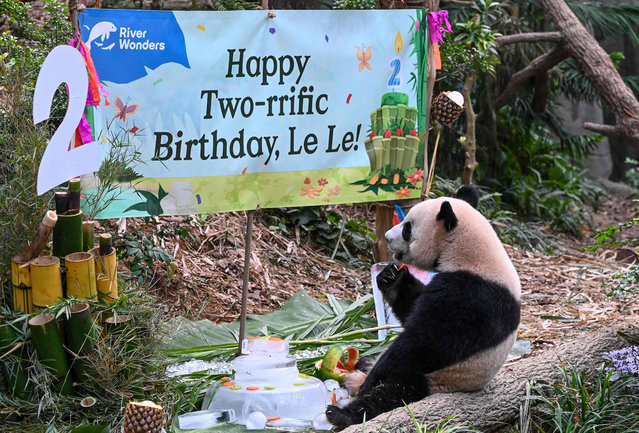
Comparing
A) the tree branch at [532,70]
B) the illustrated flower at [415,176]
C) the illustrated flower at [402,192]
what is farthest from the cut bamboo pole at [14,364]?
the tree branch at [532,70]

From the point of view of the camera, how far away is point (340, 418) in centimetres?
304

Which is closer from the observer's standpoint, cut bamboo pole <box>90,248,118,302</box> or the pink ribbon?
cut bamboo pole <box>90,248,118,302</box>

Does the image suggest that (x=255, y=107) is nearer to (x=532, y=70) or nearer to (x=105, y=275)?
(x=105, y=275)

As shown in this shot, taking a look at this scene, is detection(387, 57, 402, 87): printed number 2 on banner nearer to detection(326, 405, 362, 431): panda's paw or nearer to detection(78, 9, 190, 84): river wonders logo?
detection(78, 9, 190, 84): river wonders logo

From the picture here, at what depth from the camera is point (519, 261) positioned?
22.8 feet

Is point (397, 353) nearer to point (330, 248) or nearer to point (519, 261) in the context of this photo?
point (330, 248)

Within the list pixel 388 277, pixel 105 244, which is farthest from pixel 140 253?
pixel 388 277

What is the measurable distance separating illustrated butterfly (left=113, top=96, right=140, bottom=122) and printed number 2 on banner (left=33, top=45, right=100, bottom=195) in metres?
0.35

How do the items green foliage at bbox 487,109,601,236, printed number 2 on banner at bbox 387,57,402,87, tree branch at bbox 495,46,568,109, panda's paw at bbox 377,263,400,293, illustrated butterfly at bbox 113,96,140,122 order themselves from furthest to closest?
green foliage at bbox 487,109,601,236
tree branch at bbox 495,46,568,109
printed number 2 on banner at bbox 387,57,402,87
panda's paw at bbox 377,263,400,293
illustrated butterfly at bbox 113,96,140,122

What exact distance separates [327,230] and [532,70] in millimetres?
3782

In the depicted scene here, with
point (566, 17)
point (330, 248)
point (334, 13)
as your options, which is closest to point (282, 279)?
point (330, 248)

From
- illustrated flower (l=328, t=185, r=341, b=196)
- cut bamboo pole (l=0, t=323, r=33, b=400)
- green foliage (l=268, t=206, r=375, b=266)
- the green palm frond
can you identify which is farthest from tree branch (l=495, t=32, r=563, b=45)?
cut bamboo pole (l=0, t=323, r=33, b=400)

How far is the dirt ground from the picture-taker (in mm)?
4961

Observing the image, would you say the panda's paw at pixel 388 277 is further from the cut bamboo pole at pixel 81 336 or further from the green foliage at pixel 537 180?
the green foliage at pixel 537 180
